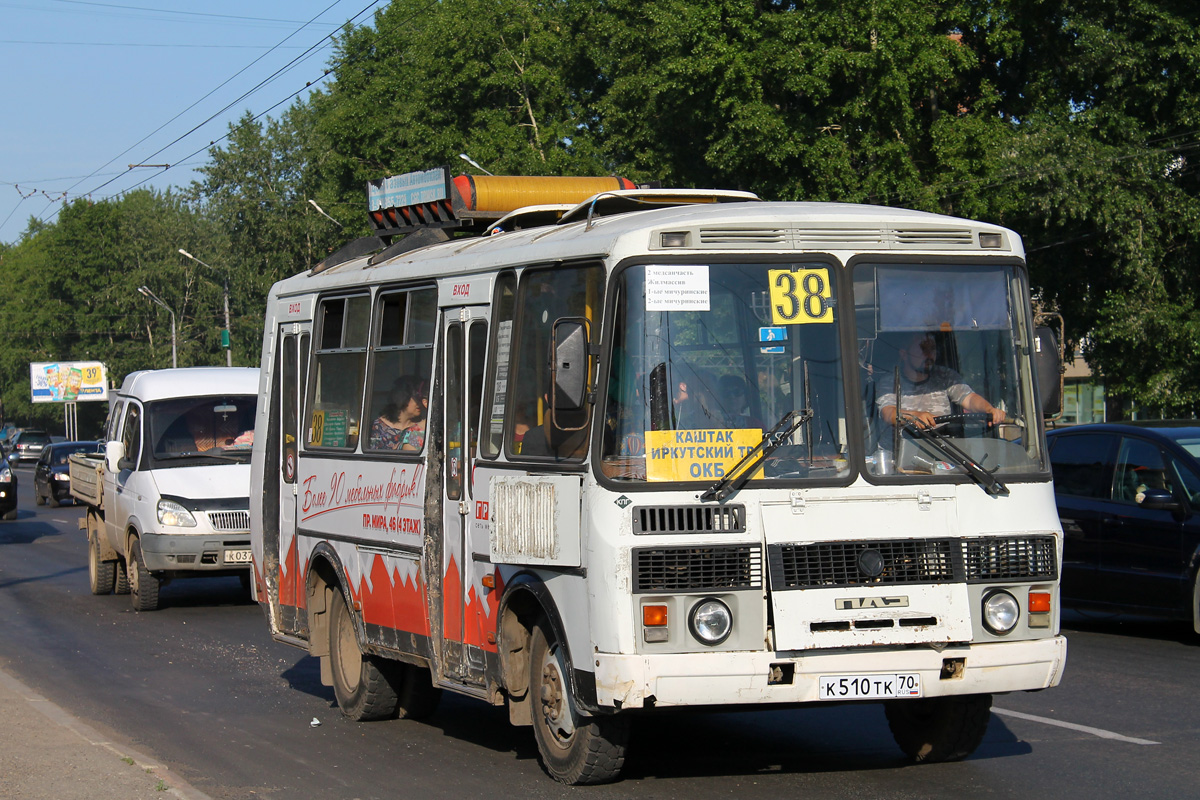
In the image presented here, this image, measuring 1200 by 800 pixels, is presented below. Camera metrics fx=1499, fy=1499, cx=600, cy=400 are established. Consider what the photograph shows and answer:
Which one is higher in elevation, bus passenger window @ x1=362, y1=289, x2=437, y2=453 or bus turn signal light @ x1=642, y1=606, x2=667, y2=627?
bus passenger window @ x1=362, y1=289, x2=437, y2=453

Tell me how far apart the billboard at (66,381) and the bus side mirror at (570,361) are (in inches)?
3872

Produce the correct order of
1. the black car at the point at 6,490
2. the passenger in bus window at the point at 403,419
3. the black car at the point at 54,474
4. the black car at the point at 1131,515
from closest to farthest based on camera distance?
the passenger in bus window at the point at 403,419, the black car at the point at 1131,515, the black car at the point at 6,490, the black car at the point at 54,474

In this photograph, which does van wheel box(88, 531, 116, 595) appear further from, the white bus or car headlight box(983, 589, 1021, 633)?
car headlight box(983, 589, 1021, 633)

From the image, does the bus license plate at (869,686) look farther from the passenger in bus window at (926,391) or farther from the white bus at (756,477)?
the passenger in bus window at (926,391)

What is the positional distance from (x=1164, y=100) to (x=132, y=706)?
27.2 meters

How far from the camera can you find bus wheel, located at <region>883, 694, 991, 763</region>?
7570mm

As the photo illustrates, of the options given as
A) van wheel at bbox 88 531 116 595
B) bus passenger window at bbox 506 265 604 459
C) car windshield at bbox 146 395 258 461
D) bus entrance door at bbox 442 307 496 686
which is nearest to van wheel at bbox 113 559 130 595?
van wheel at bbox 88 531 116 595

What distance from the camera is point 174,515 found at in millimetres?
16109

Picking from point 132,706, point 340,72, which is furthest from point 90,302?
point 132,706

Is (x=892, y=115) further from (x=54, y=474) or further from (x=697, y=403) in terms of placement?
(x=697, y=403)

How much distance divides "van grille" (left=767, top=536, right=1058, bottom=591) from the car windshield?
444 inches

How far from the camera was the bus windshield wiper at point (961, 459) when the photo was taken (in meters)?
6.88

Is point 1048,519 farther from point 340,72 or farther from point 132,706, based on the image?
point 340,72

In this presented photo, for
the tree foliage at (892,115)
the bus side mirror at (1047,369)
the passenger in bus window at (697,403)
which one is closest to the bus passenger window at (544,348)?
the passenger in bus window at (697,403)
